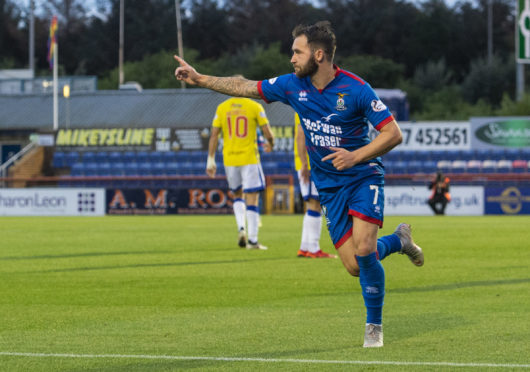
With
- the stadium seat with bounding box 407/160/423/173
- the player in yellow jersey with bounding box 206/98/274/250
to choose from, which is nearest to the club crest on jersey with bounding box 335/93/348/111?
the player in yellow jersey with bounding box 206/98/274/250

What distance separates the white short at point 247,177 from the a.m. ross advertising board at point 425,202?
59.5 ft

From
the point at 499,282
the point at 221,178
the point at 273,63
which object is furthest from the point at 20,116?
the point at 499,282

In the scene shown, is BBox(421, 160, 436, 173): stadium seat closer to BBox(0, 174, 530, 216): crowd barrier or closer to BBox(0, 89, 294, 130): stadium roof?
BBox(0, 174, 530, 216): crowd barrier

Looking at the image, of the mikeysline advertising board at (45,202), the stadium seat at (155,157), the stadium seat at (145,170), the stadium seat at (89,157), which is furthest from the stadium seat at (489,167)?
the stadium seat at (89,157)

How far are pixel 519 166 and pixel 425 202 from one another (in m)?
5.88

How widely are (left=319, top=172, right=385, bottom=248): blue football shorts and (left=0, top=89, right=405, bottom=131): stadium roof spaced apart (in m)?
44.7

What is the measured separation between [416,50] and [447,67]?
303 cm

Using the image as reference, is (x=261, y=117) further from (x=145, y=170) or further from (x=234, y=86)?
(x=145, y=170)

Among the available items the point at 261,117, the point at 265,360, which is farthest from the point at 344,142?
the point at 261,117

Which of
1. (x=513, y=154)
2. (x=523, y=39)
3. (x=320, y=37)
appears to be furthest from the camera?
(x=513, y=154)

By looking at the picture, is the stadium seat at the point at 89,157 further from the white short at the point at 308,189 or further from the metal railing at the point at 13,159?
the white short at the point at 308,189

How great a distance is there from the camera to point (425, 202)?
34.5m

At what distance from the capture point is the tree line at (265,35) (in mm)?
81875

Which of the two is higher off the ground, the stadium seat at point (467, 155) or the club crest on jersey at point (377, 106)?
the stadium seat at point (467, 155)
